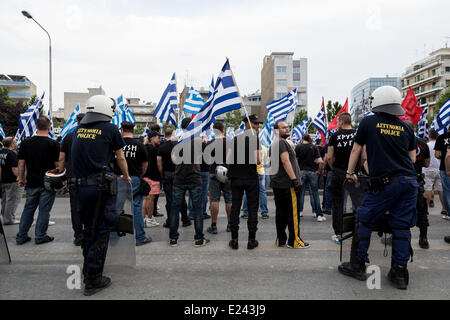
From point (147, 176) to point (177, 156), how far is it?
1.81 m

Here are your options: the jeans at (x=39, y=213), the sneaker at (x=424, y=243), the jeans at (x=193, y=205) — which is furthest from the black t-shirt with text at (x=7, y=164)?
the sneaker at (x=424, y=243)

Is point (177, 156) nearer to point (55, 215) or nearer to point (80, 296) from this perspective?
point (80, 296)

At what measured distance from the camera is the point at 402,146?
3912mm

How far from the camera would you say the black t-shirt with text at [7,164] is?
23.9ft

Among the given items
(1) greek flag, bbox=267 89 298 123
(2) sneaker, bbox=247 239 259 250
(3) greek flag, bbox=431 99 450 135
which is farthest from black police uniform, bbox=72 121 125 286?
(3) greek flag, bbox=431 99 450 135

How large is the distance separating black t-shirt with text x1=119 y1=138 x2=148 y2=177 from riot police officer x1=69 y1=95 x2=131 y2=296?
162 cm

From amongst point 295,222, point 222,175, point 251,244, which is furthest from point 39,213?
point 295,222

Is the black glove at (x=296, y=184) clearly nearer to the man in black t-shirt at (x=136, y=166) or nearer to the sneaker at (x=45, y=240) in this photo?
the man in black t-shirt at (x=136, y=166)

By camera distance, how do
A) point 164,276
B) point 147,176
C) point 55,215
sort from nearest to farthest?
point 164,276
point 147,176
point 55,215

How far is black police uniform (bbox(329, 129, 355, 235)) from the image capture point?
5559mm

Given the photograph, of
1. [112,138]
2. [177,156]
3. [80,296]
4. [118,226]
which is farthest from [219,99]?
[80,296]

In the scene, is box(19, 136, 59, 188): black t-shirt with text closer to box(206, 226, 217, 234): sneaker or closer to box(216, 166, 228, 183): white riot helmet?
box(216, 166, 228, 183): white riot helmet
